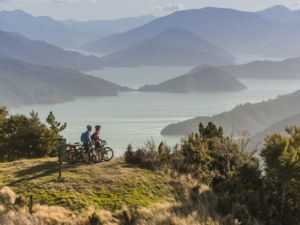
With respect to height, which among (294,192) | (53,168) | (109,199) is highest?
(53,168)

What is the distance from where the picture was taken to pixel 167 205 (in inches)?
635

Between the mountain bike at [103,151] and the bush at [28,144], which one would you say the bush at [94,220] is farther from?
the bush at [28,144]

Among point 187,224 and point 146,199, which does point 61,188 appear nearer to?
point 146,199

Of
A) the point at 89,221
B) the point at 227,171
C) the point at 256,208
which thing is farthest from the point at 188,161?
the point at 89,221

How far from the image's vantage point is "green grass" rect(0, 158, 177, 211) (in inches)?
633

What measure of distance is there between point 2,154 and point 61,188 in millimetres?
26694

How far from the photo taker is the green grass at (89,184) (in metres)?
16.1

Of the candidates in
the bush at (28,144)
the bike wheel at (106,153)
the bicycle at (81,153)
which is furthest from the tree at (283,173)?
the bush at (28,144)

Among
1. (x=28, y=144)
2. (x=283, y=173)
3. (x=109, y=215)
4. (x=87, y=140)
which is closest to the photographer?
(x=109, y=215)

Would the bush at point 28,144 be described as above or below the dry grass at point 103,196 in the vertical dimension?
above

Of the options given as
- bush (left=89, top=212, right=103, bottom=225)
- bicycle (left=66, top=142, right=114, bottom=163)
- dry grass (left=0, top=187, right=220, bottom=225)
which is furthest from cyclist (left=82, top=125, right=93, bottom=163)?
bush (left=89, top=212, right=103, bottom=225)

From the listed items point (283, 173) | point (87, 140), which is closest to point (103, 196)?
point (87, 140)

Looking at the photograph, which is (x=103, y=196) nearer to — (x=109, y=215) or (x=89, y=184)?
(x=89, y=184)

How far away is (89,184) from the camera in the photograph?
57.4 ft
